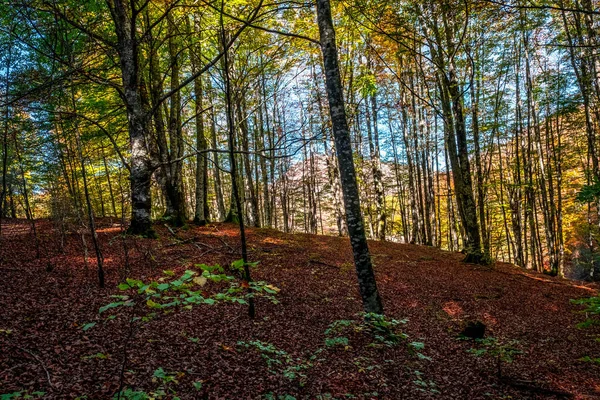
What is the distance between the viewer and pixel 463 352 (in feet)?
19.4

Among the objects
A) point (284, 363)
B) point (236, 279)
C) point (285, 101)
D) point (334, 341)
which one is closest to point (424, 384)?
point (334, 341)

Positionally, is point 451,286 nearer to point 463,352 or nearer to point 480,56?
point 463,352

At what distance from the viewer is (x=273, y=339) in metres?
5.24

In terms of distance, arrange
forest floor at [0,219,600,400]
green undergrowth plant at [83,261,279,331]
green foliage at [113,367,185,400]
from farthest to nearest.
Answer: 1. forest floor at [0,219,600,400]
2. green foliage at [113,367,185,400]
3. green undergrowth plant at [83,261,279,331]

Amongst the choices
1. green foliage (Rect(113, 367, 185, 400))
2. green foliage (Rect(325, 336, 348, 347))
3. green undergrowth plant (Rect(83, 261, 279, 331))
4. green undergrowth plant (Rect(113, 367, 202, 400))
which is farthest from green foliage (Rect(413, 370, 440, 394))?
green foliage (Rect(113, 367, 185, 400))

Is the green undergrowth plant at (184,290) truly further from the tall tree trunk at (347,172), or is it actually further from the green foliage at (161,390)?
the tall tree trunk at (347,172)

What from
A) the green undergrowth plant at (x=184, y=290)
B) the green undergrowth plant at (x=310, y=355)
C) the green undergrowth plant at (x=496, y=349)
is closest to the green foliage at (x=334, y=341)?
the green undergrowth plant at (x=310, y=355)

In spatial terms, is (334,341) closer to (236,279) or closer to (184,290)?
(236,279)

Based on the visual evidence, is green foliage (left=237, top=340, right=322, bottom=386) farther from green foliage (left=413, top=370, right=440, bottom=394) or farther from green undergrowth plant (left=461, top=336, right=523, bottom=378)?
Result: green undergrowth plant (left=461, top=336, right=523, bottom=378)

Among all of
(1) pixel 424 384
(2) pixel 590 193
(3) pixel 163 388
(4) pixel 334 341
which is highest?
(2) pixel 590 193

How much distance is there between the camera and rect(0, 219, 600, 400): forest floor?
370 cm

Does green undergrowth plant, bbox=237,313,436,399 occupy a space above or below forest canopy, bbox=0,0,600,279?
below

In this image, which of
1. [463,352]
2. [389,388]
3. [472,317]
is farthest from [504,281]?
[389,388]

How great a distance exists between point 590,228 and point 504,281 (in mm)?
10828
